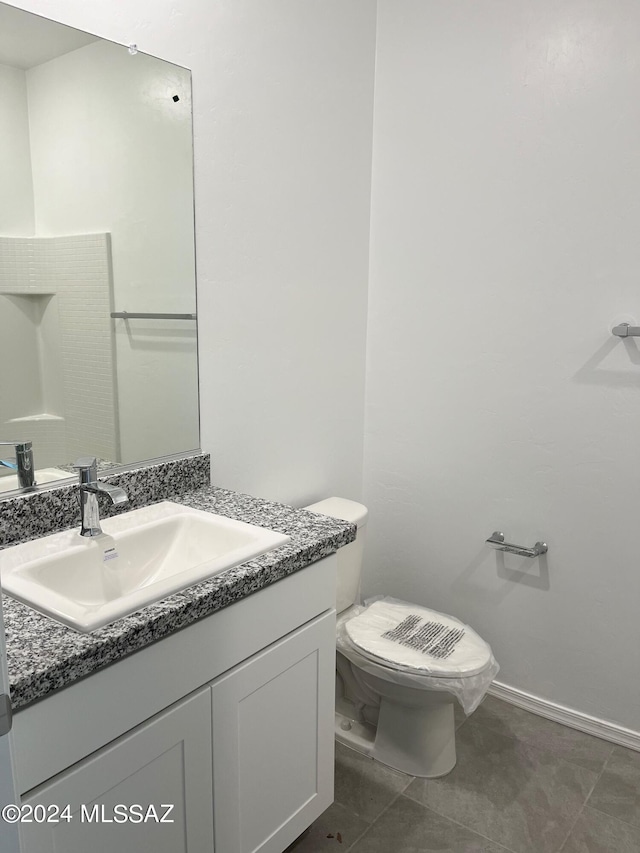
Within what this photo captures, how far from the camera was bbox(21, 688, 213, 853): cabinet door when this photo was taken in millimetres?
1002

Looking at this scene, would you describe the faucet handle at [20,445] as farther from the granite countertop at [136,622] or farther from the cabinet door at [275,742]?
the cabinet door at [275,742]

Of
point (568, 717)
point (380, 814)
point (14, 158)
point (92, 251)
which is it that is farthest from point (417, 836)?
point (14, 158)

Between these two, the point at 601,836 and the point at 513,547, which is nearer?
the point at 601,836

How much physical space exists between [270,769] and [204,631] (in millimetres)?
427

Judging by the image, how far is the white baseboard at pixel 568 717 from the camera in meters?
2.03

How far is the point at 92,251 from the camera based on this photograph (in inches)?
59.1

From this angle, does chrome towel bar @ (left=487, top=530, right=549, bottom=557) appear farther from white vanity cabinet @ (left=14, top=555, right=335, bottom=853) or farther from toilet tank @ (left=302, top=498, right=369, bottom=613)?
white vanity cabinet @ (left=14, top=555, right=335, bottom=853)

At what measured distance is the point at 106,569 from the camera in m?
1.39

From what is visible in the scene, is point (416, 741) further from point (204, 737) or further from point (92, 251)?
point (92, 251)

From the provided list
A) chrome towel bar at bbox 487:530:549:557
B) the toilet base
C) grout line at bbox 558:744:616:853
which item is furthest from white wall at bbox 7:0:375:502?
grout line at bbox 558:744:616:853

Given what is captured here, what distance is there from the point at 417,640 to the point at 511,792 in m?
0.47

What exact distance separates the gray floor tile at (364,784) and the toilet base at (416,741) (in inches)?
1.1

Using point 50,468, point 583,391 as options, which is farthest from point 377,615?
point 50,468

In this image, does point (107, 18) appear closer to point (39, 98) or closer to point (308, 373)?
point (39, 98)
